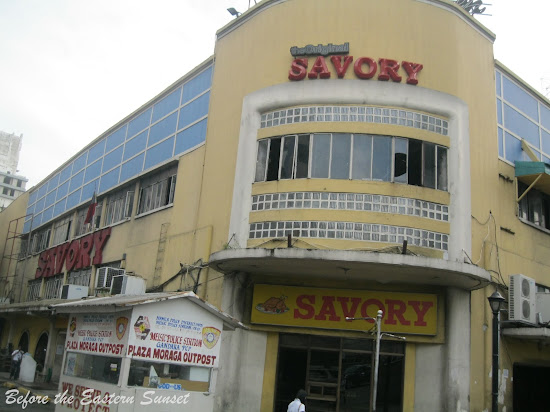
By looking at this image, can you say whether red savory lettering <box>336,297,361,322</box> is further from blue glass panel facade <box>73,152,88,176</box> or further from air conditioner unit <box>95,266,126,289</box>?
blue glass panel facade <box>73,152,88,176</box>

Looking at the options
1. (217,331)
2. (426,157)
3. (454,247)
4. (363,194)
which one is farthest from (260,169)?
(217,331)

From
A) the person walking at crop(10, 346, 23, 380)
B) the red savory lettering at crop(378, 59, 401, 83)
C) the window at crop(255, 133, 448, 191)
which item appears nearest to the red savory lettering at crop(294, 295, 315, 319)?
the window at crop(255, 133, 448, 191)

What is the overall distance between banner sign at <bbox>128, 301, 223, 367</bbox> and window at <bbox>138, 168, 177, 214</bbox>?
1221cm

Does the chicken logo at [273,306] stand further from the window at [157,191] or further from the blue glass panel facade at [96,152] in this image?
the blue glass panel facade at [96,152]

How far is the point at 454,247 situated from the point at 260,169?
6.36 metres

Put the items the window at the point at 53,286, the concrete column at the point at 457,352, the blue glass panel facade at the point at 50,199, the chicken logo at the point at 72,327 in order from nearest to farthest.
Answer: the chicken logo at the point at 72,327 → the concrete column at the point at 457,352 → the window at the point at 53,286 → the blue glass panel facade at the point at 50,199

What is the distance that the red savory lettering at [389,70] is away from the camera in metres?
17.3

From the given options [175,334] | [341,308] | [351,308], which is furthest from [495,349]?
[175,334]

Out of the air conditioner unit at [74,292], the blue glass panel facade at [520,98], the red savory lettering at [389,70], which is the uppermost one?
the blue glass panel facade at [520,98]

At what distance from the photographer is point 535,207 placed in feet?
69.8

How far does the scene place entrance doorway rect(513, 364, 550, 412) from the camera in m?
19.0

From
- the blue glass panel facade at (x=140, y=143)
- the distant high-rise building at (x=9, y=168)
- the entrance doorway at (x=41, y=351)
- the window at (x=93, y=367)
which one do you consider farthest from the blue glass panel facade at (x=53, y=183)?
the distant high-rise building at (x=9, y=168)

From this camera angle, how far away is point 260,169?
1811cm

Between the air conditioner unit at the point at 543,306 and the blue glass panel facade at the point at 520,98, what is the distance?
705 centimetres
